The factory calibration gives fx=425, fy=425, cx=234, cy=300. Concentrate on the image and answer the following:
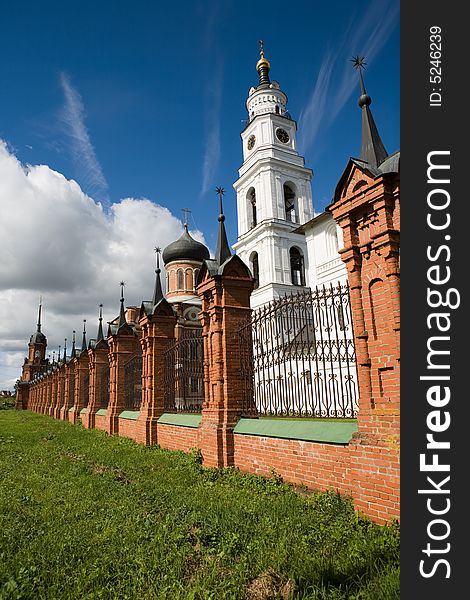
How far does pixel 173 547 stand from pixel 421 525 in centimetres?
243

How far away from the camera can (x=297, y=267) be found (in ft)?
95.8

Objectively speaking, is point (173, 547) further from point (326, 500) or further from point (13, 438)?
point (13, 438)

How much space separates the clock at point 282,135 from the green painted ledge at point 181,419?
25.2m

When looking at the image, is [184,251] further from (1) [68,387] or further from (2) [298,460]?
(2) [298,460]

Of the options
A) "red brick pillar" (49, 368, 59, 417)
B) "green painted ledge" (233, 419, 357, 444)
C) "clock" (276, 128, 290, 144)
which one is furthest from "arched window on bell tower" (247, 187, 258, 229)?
"green painted ledge" (233, 419, 357, 444)

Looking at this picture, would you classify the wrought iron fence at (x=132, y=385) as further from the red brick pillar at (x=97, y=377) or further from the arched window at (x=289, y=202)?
the arched window at (x=289, y=202)

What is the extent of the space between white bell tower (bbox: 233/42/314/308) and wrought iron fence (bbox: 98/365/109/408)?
1192 cm

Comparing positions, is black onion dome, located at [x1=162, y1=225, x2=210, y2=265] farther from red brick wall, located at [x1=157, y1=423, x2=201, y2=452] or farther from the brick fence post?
red brick wall, located at [x1=157, y1=423, x2=201, y2=452]

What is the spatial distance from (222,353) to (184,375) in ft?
11.2

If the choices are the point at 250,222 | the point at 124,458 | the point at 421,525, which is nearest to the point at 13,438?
the point at 124,458

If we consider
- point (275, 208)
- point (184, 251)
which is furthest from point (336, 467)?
point (184, 251)

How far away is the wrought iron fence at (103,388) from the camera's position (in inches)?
682

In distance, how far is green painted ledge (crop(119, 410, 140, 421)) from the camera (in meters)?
12.0

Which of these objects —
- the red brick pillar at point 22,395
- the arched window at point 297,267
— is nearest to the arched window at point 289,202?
the arched window at point 297,267
